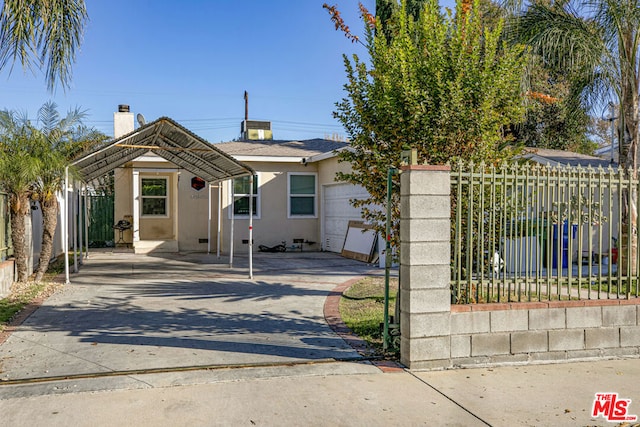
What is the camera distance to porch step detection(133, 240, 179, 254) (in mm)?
17422

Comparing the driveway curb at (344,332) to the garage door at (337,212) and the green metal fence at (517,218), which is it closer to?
the green metal fence at (517,218)

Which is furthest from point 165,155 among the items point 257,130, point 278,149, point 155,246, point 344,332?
point 344,332

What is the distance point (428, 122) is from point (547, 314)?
2589 millimetres

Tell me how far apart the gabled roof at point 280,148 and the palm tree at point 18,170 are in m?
7.80

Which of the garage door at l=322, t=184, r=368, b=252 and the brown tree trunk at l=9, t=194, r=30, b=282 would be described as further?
the garage door at l=322, t=184, r=368, b=252

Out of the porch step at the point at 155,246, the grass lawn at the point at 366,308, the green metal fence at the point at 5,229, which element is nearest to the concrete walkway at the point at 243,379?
the grass lawn at the point at 366,308

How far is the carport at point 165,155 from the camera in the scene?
422 inches

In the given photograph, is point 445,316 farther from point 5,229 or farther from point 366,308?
point 5,229

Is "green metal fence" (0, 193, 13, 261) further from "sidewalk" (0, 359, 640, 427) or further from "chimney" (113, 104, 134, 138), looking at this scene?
"chimney" (113, 104, 134, 138)

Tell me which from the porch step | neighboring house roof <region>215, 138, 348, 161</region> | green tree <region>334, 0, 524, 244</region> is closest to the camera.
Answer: green tree <region>334, 0, 524, 244</region>

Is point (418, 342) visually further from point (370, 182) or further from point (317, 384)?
point (370, 182)

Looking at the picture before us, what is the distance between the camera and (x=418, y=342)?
5664 millimetres

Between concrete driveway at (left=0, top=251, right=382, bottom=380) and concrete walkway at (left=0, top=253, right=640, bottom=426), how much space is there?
0.09 ft

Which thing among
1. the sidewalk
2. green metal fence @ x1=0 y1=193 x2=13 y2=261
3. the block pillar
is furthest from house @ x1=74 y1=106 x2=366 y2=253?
the sidewalk
